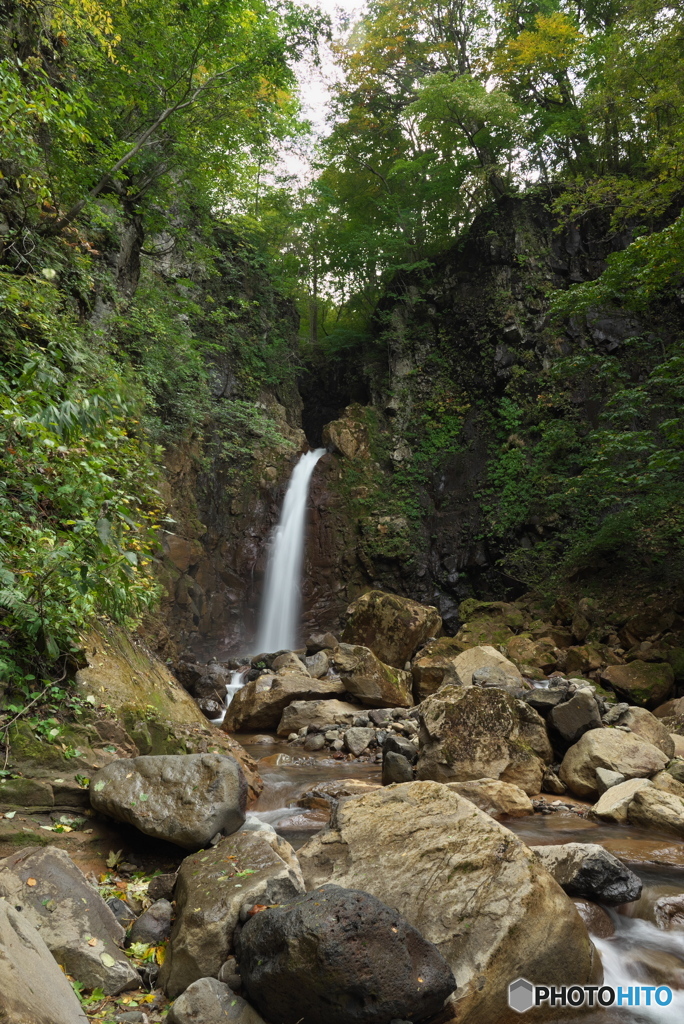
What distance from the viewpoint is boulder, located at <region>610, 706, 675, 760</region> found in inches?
271

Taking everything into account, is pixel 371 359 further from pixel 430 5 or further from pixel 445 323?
pixel 430 5

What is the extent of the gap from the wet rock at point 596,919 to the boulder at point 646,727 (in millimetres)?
3467

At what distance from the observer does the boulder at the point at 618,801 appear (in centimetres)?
535

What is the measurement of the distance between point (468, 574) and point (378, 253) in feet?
38.0

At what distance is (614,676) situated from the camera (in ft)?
32.4

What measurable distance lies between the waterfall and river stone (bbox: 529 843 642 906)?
12.5 m

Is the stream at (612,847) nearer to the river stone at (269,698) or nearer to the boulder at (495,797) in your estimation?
the boulder at (495,797)

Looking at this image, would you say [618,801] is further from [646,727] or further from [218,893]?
[218,893]

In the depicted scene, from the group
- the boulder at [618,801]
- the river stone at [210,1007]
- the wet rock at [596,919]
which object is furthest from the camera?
the boulder at [618,801]

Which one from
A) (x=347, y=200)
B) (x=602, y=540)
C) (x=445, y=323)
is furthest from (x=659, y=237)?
(x=347, y=200)

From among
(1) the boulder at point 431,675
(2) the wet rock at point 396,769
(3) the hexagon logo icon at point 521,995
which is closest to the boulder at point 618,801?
(2) the wet rock at point 396,769

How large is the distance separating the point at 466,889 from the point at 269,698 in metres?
6.59

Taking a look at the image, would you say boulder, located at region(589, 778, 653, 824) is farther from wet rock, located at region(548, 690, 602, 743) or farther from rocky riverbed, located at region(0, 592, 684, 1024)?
wet rock, located at region(548, 690, 602, 743)

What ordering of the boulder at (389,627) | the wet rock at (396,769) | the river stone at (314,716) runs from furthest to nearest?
the boulder at (389,627) < the river stone at (314,716) < the wet rock at (396,769)
